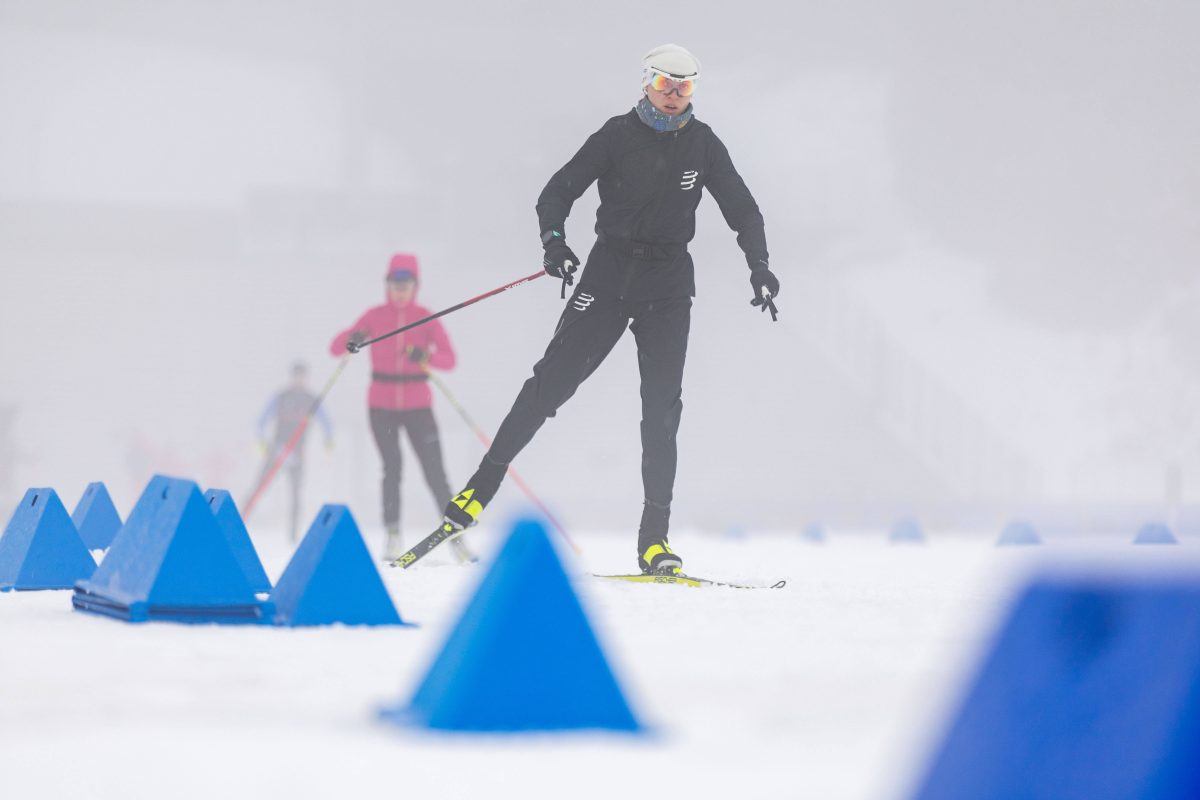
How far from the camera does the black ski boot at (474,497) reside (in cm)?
474

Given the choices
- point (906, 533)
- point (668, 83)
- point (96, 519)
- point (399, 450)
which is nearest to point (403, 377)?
point (399, 450)

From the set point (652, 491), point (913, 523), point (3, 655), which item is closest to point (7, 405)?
point (913, 523)

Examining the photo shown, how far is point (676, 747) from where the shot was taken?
1.85 meters

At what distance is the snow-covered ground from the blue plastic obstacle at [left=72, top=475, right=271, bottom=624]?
0.28 ft

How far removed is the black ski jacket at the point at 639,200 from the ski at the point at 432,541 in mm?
857

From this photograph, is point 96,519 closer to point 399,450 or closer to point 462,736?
point 399,450

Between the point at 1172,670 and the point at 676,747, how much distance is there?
30.8 inches

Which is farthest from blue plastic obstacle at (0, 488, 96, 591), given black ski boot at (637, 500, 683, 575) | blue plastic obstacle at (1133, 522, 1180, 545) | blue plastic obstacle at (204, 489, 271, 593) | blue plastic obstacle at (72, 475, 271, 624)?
blue plastic obstacle at (1133, 522, 1180, 545)

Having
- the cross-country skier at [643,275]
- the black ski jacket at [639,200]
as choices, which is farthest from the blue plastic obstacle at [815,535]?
the black ski jacket at [639,200]

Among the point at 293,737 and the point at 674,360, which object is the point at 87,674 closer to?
the point at 293,737

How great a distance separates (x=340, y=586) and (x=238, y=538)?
922mm

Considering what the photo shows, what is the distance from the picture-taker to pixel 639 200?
15.4 feet

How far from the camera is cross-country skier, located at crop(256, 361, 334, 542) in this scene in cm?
932

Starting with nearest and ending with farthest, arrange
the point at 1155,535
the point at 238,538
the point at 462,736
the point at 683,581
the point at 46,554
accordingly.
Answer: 1. the point at 462,736
2. the point at 238,538
3. the point at 46,554
4. the point at 683,581
5. the point at 1155,535
